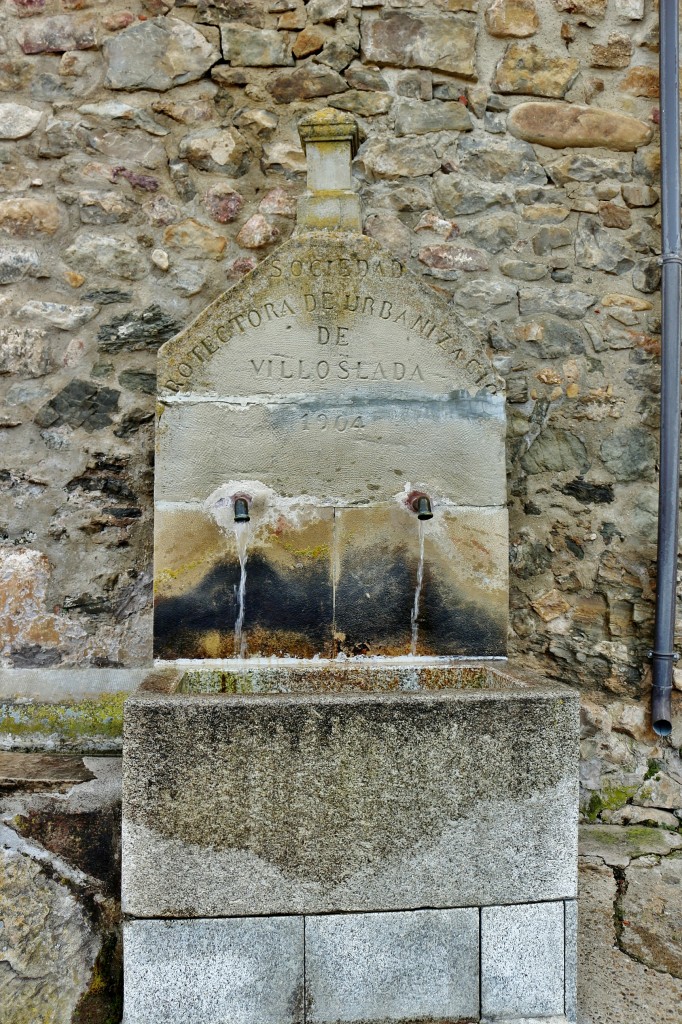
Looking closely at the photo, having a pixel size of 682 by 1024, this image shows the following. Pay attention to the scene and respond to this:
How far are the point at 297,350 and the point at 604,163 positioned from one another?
153 centimetres

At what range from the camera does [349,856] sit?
1.81m

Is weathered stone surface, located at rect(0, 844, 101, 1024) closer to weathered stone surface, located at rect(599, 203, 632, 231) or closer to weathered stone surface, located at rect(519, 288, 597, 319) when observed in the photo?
weathered stone surface, located at rect(519, 288, 597, 319)

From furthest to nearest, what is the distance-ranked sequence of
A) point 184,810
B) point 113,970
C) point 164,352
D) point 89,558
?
point 89,558 < point 164,352 < point 113,970 < point 184,810

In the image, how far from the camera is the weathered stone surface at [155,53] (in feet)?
10.2

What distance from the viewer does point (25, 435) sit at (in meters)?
3.04

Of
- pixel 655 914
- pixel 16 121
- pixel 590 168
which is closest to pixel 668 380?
pixel 590 168

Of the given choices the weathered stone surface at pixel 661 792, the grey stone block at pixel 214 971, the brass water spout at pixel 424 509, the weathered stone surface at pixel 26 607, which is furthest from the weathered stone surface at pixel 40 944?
the weathered stone surface at pixel 661 792

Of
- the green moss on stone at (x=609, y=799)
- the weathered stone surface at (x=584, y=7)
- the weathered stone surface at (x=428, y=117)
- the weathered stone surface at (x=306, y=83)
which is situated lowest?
the green moss on stone at (x=609, y=799)

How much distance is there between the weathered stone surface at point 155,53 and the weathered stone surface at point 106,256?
0.60 m

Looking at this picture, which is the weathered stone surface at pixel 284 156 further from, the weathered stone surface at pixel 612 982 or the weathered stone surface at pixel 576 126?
the weathered stone surface at pixel 612 982

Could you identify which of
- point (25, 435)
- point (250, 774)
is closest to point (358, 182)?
point (25, 435)

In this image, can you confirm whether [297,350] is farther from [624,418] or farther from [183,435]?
[624,418]

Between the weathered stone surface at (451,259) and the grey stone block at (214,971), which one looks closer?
the grey stone block at (214,971)

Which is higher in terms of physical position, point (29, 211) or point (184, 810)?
point (29, 211)
